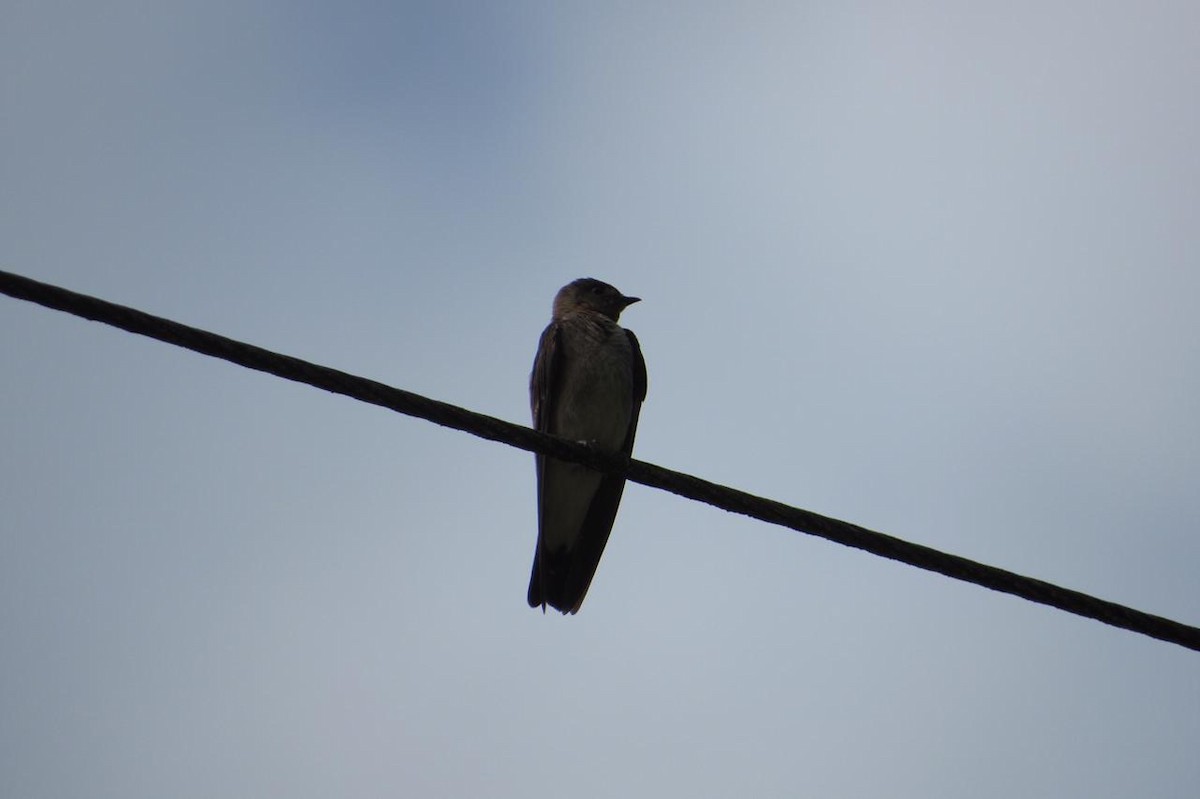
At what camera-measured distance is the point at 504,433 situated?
123 inches

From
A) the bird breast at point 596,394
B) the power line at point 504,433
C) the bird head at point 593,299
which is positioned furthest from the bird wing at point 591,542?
the power line at point 504,433

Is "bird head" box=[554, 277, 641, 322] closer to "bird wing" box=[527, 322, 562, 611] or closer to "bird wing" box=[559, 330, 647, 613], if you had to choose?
"bird wing" box=[527, 322, 562, 611]

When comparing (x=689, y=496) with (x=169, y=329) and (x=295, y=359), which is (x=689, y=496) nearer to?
(x=295, y=359)

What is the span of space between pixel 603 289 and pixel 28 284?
208 inches

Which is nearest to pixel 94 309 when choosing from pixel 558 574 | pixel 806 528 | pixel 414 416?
pixel 414 416

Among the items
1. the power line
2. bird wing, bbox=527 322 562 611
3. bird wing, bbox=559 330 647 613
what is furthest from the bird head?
the power line

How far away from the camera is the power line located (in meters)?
2.57

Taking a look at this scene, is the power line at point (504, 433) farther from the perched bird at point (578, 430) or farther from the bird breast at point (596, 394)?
the bird breast at point (596, 394)

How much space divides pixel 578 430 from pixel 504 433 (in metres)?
3.04

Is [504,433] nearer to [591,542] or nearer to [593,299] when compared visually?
[591,542]

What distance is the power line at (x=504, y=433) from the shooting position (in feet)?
8.42

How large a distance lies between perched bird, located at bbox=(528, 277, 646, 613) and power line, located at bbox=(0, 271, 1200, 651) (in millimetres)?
2827

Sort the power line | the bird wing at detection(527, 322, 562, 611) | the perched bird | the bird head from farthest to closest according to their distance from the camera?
the bird head → the perched bird → the bird wing at detection(527, 322, 562, 611) → the power line

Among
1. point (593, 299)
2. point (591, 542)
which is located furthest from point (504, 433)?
point (593, 299)
